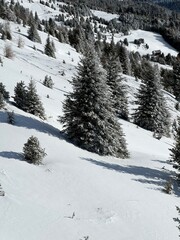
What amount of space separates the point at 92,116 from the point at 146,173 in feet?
15.2

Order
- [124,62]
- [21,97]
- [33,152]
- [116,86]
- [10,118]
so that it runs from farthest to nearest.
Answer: [124,62]
[116,86]
[21,97]
[10,118]
[33,152]

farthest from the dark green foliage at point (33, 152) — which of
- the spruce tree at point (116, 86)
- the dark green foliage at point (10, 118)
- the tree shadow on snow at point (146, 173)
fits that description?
the spruce tree at point (116, 86)

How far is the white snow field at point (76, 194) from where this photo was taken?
1100 centimetres

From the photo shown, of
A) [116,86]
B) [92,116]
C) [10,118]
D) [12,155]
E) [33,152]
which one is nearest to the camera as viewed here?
[33,152]

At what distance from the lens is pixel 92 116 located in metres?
21.1

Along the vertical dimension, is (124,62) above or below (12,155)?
below

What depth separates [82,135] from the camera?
21047 millimetres

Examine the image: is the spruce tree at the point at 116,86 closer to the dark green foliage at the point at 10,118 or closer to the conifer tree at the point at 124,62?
the dark green foliage at the point at 10,118

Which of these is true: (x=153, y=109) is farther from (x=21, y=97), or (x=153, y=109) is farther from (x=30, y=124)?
(x=30, y=124)

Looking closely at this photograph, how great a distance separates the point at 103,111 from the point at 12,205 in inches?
434

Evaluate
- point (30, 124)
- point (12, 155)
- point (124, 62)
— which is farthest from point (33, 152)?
point (124, 62)

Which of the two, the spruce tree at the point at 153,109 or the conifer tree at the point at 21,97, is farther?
the spruce tree at the point at 153,109

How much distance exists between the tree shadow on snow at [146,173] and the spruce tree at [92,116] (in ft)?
7.34

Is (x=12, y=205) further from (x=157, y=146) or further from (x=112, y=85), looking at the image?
(x=112, y=85)
